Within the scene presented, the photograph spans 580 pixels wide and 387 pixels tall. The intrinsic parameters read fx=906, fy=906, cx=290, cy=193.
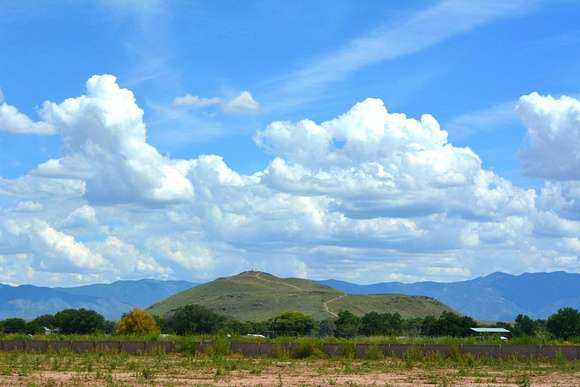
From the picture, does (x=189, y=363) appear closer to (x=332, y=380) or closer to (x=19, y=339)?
(x=332, y=380)

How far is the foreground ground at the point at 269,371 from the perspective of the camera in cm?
3469

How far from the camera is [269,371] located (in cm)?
4097

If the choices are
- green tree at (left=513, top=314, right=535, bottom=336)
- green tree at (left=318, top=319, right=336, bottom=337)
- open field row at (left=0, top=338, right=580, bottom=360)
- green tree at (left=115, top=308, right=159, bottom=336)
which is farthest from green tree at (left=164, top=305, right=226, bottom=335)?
open field row at (left=0, top=338, right=580, bottom=360)

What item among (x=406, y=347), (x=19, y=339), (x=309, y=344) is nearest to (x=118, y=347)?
(x=19, y=339)

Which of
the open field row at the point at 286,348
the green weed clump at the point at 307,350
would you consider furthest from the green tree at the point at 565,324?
→ the green weed clump at the point at 307,350

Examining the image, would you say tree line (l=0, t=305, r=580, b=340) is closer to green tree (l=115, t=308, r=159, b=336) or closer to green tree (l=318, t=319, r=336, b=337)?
green tree (l=115, t=308, r=159, b=336)

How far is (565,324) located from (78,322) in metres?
76.1

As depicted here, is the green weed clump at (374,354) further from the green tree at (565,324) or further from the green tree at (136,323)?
the green tree at (565,324)

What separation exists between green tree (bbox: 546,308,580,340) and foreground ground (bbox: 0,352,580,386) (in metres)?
85.2

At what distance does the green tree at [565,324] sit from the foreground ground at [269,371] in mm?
85239

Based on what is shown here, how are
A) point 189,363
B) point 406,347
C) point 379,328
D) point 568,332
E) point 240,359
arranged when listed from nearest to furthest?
point 189,363, point 240,359, point 406,347, point 568,332, point 379,328

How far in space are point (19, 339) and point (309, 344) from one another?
1897 centimetres

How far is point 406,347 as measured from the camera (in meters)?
53.2

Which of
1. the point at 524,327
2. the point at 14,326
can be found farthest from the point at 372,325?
the point at 14,326
